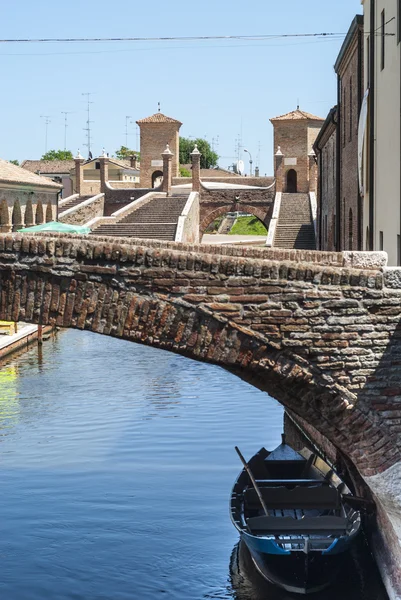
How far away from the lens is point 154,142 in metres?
62.4

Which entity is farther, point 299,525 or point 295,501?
point 295,501

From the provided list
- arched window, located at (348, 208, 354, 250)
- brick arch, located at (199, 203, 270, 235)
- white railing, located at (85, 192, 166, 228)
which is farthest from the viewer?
brick arch, located at (199, 203, 270, 235)

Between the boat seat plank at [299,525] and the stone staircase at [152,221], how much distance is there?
29.9 metres

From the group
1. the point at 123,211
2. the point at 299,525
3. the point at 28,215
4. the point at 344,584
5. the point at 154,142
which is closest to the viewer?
the point at 299,525

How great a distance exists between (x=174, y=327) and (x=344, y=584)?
4.69 metres

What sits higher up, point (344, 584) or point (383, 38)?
point (383, 38)

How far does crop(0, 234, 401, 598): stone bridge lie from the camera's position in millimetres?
7742

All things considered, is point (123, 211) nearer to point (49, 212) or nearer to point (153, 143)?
point (49, 212)

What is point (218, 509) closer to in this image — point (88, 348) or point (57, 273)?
point (57, 273)

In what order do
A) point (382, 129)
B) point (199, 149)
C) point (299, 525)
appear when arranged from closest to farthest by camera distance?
point (299, 525) < point (382, 129) < point (199, 149)

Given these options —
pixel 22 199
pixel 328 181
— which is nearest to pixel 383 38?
pixel 328 181

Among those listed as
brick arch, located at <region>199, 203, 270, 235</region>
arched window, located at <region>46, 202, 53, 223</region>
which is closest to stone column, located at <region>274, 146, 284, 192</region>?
brick arch, located at <region>199, 203, 270, 235</region>

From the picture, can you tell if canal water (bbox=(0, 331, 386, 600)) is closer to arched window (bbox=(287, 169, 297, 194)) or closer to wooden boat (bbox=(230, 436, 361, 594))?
wooden boat (bbox=(230, 436, 361, 594))

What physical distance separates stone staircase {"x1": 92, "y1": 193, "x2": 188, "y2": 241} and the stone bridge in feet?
106
